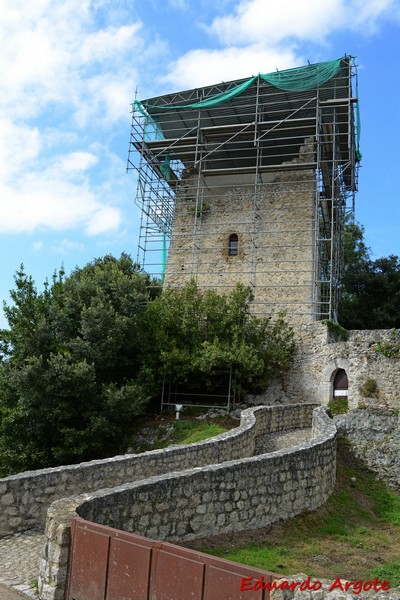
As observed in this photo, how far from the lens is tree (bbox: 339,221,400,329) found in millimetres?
26734

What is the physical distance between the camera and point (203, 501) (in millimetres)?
7113

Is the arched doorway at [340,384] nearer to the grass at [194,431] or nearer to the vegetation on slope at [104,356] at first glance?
the vegetation on slope at [104,356]

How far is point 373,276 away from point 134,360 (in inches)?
581

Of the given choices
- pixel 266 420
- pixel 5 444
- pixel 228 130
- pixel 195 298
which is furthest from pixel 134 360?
pixel 228 130

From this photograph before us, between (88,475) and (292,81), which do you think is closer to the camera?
(88,475)

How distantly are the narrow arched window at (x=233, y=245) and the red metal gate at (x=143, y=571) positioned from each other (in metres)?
19.9

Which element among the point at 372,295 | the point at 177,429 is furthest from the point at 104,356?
the point at 372,295

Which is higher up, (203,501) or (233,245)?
(233,245)

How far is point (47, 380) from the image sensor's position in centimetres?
1582

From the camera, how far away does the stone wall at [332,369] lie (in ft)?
52.9

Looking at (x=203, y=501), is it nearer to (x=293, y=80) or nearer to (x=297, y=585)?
(x=297, y=585)

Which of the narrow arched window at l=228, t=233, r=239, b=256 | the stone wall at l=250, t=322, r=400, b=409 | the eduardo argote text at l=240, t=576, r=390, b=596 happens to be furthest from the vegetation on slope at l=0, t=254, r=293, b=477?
the eduardo argote text at l=240, t=576, r=390, b=596

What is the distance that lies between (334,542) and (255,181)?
19.1 metres

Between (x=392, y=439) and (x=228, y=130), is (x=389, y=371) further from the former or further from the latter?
(x=228, y=130)
